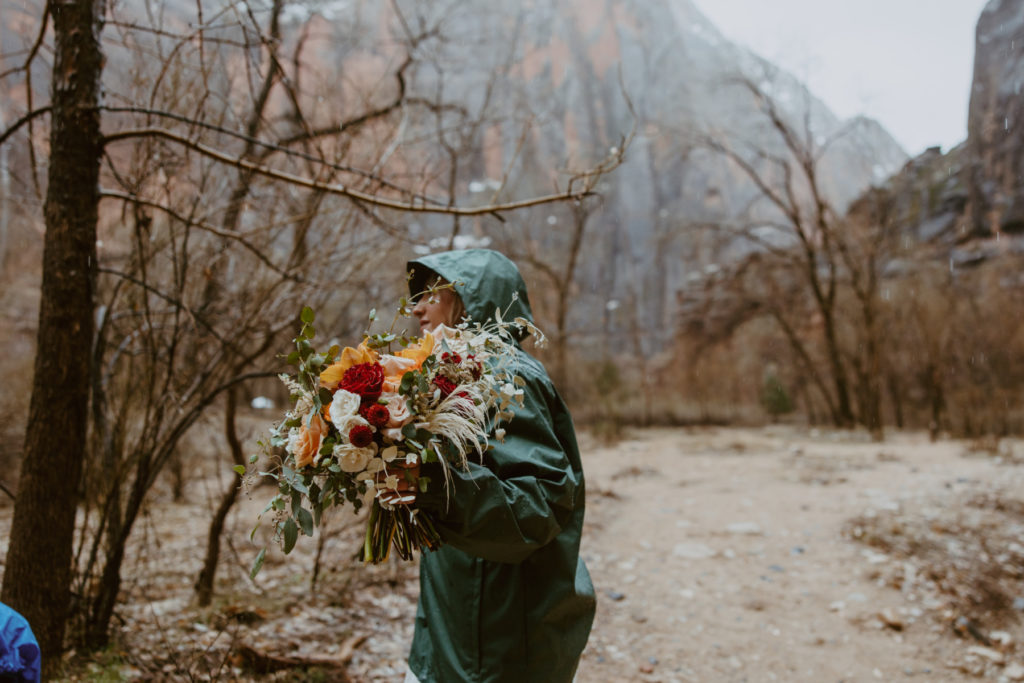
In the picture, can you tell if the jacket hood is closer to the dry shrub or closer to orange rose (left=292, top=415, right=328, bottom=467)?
orange rose (left=292, top=415, right=328, bottom=467)

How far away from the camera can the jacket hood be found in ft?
5.77

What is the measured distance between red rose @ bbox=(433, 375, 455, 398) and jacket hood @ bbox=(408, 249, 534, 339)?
1.14 feet

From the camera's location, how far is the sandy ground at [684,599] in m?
3.38

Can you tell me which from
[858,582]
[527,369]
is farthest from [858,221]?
[527,369]

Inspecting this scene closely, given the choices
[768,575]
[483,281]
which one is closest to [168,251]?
[483,281]

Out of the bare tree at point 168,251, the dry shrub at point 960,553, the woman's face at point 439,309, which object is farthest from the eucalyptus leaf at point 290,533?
the dry shrub at point 960,553

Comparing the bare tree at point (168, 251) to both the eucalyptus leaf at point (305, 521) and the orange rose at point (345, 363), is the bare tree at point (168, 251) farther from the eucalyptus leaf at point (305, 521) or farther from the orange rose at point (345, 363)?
the eucalyptus leaf at point (305, 521)

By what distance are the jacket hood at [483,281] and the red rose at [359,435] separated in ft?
1.79

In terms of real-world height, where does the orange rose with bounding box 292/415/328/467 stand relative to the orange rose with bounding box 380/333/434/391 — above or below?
below

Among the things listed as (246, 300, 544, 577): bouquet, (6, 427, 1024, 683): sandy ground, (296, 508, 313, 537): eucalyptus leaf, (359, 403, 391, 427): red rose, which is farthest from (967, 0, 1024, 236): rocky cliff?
(296, 508, 313, 537): eucalyptus leaf

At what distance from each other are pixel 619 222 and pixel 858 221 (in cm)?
2374

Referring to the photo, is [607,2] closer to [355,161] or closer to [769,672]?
[355,161]

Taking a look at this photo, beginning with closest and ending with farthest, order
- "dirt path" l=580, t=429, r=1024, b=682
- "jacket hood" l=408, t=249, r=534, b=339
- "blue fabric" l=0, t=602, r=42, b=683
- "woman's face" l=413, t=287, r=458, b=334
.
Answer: "blue fabric" l=0, t=602, r=42, b=683, "jacket hood" l=408, t=249, r=534, b=339, "woman's face" l=413, t=287, r=458, b=334, "dirt path" l=580, t=429, r=1024, b=682

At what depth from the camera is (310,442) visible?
1.32 m
